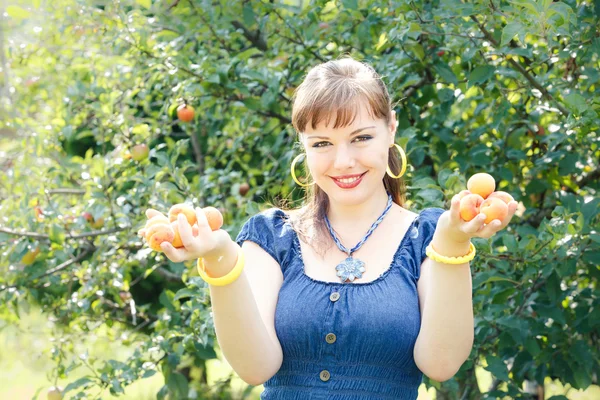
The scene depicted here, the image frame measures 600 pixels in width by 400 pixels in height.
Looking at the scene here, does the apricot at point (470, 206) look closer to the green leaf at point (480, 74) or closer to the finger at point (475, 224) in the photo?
the finger at point (475, 224)

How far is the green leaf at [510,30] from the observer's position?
77.1 inches

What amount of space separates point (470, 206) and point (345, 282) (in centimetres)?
39

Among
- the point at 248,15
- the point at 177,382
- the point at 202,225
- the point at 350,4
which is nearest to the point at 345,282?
the point at 202,225

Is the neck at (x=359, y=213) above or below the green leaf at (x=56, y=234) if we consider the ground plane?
above

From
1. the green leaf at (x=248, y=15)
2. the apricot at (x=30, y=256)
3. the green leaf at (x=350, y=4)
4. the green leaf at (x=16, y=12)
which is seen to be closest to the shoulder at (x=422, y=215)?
the green leaf at (x=350, y=4)

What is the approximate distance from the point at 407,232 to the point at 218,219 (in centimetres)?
46

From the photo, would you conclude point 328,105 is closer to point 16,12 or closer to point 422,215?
point 422,215

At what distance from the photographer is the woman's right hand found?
1.40 m

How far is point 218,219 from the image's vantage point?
1.49m

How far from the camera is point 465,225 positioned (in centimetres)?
141

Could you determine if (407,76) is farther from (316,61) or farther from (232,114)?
(232,114)

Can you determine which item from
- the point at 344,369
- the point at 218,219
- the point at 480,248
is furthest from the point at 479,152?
the point at 218,219

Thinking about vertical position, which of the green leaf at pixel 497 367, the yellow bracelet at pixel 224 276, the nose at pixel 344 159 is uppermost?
the nose at pixel 344 159

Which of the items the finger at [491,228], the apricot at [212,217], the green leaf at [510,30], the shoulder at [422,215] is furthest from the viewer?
the green leaf at [510,30]
